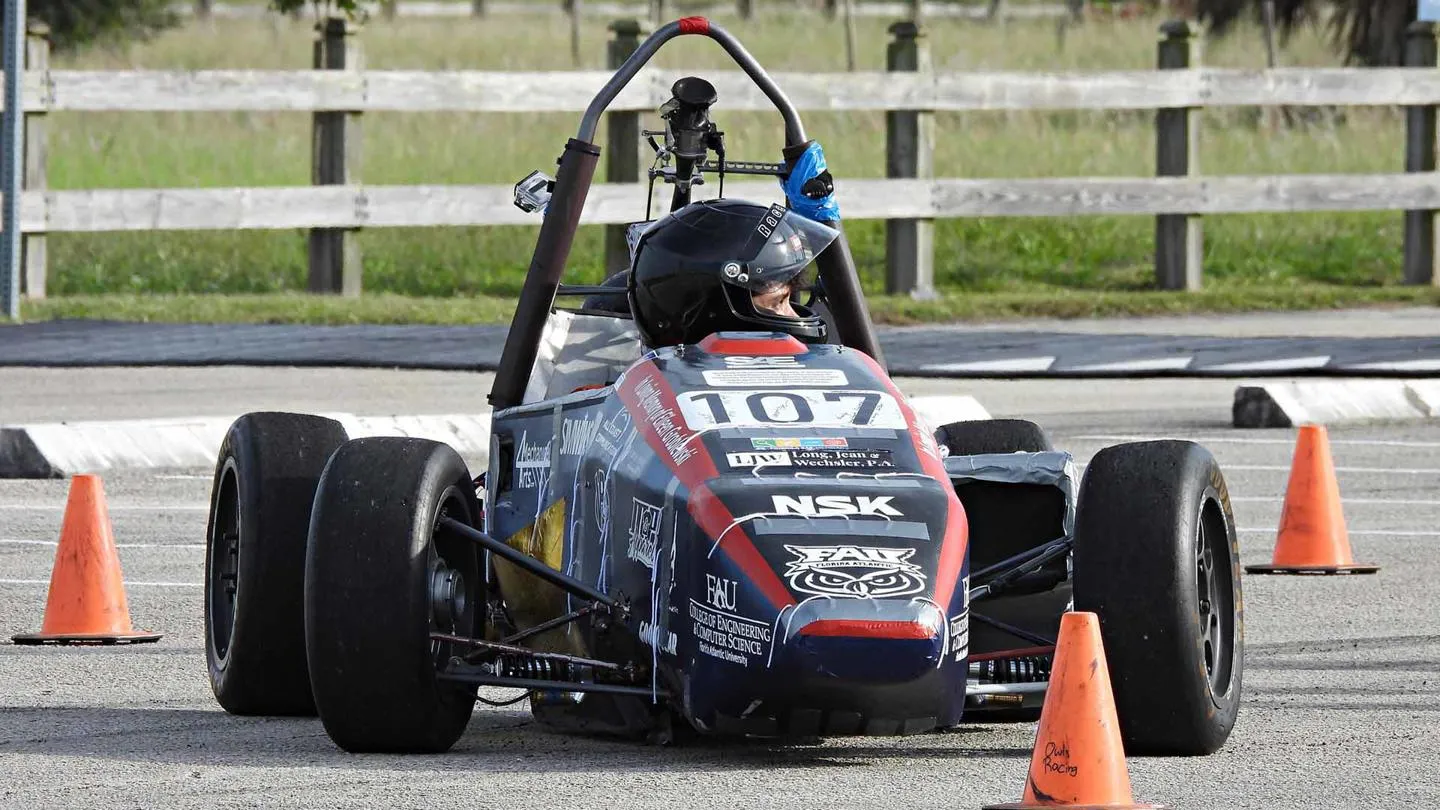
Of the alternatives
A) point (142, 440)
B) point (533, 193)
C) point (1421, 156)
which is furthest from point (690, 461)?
point (1421, 156)

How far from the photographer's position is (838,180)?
68.8 ft

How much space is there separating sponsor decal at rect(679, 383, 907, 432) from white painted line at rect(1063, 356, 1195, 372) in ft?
31.0

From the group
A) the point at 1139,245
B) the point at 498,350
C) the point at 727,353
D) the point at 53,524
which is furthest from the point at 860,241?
the point at 727,353

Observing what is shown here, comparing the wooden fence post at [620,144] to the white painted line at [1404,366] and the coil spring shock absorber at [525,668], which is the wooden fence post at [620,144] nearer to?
the white painted line at [1404,366]

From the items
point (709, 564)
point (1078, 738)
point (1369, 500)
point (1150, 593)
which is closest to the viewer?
point (1078, 738)

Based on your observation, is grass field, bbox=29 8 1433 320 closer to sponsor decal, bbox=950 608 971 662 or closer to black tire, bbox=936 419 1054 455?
black tire, bbox=936 419 1054 455

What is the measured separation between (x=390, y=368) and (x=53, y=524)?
5218mm

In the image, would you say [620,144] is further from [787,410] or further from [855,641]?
[855,641]

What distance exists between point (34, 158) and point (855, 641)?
47.0ft

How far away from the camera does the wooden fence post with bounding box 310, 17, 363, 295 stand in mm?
19641

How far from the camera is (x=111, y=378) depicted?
1570 cm

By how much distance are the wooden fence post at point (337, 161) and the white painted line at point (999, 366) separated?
17.0ft

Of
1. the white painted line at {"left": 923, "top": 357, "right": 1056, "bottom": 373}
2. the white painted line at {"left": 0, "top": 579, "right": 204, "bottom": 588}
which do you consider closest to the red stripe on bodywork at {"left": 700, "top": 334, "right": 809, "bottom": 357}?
the white painted line at {"left": 0, "top": 579, "right": 204, "bottom": 588}

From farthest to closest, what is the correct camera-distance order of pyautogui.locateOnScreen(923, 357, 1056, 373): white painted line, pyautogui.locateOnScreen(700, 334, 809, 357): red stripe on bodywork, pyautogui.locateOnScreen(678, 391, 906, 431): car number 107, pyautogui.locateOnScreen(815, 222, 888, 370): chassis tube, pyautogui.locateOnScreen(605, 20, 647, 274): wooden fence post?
pyautogui.locateOnScreen(605, 20, 647, 274): wooden fence post
pyautogui.locateOnScreen(923, 357, 1056, 373): white painted line
pyautogui.locateOnScreen(815, 222, 888, 370): chassis tube
pyautogui.locateOnScreen(700, 334, 809, 357): red stripe on bodywork
pyautogui.locateOnScreen(678, 391, 906, 431): car number 107
